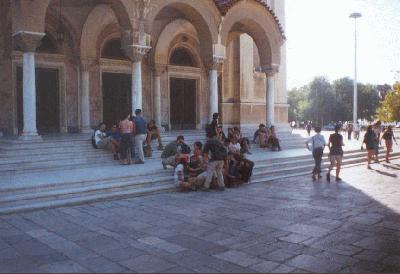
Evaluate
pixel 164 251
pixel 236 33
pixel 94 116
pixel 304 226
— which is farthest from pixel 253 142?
pixel 164 251

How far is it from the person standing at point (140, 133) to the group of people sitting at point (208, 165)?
4.40ft

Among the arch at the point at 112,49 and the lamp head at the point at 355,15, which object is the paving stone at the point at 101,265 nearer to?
the arch at the point at 112,49

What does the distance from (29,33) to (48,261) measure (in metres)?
8.27

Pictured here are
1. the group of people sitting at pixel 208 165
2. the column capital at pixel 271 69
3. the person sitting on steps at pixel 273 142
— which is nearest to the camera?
the group of people sitting at pixel 208 165

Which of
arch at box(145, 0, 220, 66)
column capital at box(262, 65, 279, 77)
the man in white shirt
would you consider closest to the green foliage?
column capital at box(262, 65, 279, 77)

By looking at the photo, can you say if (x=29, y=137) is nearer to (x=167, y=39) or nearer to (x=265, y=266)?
(x=265, y=266)

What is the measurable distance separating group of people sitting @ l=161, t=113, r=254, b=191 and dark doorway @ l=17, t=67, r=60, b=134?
705cm

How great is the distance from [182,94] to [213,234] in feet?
47.1

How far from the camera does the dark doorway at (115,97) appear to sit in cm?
1762

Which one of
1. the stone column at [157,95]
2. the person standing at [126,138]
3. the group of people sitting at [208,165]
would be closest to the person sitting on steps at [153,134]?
the person standing at [126,138]

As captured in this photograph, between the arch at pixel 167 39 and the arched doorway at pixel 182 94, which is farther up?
the arch at pixel 167 39

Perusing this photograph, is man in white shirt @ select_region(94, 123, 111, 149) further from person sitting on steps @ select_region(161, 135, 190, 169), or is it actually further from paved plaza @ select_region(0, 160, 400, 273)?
paved plaza @ select_region(0, 160, 400, 273)

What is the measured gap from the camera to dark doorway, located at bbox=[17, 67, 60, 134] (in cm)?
1589

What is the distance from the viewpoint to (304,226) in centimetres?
689
